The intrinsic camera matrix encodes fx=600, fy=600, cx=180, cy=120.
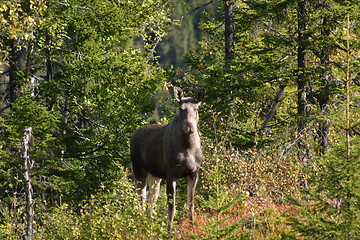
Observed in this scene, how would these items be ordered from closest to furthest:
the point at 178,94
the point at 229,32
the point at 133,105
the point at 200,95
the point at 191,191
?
1. the point at 200,95
2. the point at 178,94
3. the point at 191,191
4. the point at 229,32
5. the point at 133,105

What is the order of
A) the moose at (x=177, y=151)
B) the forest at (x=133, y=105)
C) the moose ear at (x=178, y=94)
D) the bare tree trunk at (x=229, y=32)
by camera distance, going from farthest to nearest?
1. the bare tree trunk at (x=229, y=32)
2. the forest at (x=133, y=105)
3. the moose ear at (x=178, y=94)
4. the moose at (x=177, y=151)

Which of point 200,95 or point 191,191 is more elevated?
point 200,95

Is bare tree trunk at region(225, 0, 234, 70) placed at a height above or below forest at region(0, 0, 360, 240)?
above

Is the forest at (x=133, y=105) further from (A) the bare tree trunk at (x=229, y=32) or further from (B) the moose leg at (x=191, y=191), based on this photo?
(B) the moose leg at (x=191, y=191)

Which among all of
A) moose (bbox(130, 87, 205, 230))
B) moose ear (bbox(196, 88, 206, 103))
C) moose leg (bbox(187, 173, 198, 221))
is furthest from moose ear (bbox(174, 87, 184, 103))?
moose leg (bbox(187, 173, 198, 221))

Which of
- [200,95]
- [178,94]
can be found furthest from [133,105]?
[200,95]

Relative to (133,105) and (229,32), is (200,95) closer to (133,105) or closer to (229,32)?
(229,32)

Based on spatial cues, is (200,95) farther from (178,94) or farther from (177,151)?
(177,151)

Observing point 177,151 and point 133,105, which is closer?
point 177,151

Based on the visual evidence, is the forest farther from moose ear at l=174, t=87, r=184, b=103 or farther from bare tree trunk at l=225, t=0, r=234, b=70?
moose ear at l=174, t=87, r=184, b=103

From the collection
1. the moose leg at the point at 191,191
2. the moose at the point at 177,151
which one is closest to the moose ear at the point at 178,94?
the moose at the point at 177,151

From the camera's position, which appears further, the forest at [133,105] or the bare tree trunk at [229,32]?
the bare tree trunk at [229,32]

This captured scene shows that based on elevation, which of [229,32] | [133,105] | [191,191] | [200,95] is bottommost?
[191,191]

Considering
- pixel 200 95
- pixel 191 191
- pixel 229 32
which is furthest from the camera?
pixel 229 32
